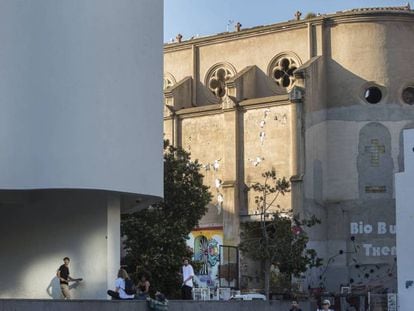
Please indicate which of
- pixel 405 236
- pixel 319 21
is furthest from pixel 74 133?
pixel 319 21

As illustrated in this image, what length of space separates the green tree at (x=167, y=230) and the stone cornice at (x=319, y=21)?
68.2 ft

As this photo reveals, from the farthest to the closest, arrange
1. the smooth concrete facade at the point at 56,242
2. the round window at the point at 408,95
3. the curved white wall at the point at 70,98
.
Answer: the round window at the point at 408,95 → the smooth concrete facade at the point at 56,242 → the curved white wall at the point at 70,98

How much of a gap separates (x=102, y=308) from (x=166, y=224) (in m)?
16.3

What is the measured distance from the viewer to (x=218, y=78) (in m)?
63.7

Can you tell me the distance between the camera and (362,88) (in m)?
57.1

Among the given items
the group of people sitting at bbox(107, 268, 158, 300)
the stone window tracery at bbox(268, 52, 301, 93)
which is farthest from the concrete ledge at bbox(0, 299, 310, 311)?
the stone window tracery at bbox(268, 52, 301, 93)

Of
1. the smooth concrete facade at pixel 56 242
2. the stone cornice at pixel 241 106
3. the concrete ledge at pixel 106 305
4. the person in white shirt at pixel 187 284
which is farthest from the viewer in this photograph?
the stone cornice at pixel 241 106

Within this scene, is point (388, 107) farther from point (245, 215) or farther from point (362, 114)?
point (245, 215)

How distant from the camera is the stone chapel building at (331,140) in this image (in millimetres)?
55406

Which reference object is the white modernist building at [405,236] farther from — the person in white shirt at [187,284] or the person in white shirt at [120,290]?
the person in white shirt at [120,290]

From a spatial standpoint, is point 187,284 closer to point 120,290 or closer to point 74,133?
point 120,290

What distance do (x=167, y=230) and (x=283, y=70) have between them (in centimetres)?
2444

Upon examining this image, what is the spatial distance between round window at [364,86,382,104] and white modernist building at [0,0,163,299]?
3189 centimetres

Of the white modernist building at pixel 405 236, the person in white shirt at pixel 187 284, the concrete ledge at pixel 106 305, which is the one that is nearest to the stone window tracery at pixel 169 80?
the white modernist building at pixel 405 236
